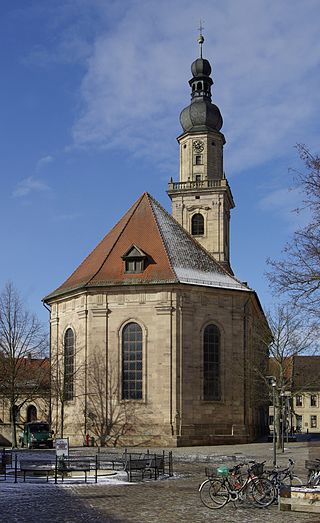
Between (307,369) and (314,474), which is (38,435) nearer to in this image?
(314,474)

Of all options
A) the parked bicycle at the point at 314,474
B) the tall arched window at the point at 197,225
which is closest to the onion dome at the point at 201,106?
the tall arched window at the point at 197,225

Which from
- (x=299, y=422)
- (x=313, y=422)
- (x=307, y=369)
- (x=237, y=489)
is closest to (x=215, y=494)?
(x=237, y=489)

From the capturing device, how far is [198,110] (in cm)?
6238

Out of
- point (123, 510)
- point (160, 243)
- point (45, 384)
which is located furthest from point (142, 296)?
point (123, 510)

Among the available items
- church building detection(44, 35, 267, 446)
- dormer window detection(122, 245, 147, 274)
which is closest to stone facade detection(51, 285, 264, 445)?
church building detection(44, 35, 267, 446)

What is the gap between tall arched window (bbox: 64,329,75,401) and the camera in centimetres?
4456

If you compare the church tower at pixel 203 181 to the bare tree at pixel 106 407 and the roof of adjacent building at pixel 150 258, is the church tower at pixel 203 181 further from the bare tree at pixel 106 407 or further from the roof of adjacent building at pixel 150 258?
the bare tree at pixel 106 407

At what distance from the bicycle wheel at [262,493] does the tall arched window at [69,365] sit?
27836mm

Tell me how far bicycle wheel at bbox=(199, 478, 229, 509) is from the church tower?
44.2 metres

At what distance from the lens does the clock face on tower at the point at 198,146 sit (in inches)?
2447

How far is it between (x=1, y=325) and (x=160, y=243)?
13.6 m

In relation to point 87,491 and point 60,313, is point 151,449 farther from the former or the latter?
point 87,491

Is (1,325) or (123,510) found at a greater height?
(1,325)

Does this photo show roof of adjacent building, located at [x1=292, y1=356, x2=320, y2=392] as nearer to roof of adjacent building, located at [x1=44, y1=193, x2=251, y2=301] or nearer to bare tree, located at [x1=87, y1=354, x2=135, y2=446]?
roof of adjacent building, located at [x1=44, y1=193, x2=251, y2=301]
